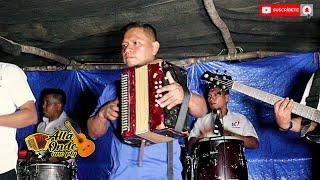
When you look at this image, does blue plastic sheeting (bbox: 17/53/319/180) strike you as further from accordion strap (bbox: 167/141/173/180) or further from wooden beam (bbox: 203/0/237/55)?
accordion strap (bbox: 167/141/173/180)

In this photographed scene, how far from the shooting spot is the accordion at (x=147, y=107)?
2984mm

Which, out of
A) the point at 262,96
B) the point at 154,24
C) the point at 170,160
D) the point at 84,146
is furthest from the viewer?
the point at 84,146

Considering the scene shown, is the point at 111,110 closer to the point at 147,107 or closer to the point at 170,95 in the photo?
the point at 147,107

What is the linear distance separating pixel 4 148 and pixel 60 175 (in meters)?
2.74

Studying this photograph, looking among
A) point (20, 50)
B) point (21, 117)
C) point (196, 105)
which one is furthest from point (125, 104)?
point (20, 50)

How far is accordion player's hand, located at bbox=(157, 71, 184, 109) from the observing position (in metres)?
2.96

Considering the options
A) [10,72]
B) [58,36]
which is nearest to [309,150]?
[58,36]

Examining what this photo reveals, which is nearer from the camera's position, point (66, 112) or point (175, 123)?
point (175, 123)

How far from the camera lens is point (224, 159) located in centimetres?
526

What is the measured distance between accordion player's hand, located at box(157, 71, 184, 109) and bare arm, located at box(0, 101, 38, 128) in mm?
964

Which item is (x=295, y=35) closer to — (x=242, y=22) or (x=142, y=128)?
(x=242, y=22)

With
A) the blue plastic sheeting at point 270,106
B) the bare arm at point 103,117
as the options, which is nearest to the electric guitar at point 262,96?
the blue plastic sheeting at point 270,106

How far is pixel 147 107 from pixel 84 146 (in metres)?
4.36

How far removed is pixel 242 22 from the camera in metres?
5.73
